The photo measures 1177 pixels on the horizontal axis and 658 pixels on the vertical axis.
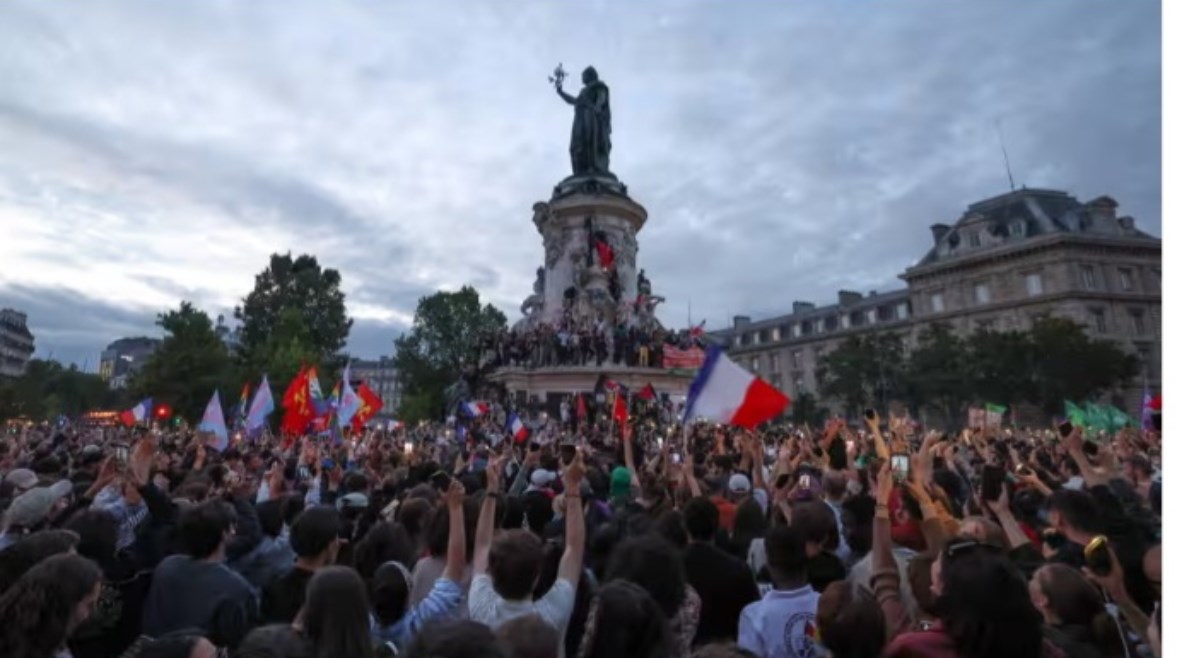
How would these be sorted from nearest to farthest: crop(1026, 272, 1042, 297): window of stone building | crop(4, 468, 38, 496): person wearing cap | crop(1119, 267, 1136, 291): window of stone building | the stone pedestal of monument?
crop(4, 468, 38, 496): person wearing cap
the stone pedestal of monument
crop(1119, 267, 1136, 291): window of stone building
crop(1026, 272, 1042, 297): window of stone building

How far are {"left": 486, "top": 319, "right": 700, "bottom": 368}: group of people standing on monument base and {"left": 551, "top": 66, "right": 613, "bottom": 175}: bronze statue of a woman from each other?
1129 centimetres

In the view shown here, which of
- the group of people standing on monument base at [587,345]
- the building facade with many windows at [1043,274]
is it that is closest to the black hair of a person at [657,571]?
the group of people standing on monument base at [587,345]

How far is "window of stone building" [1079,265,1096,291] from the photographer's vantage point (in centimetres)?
6114

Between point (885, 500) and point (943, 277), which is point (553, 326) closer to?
point (885, 500)

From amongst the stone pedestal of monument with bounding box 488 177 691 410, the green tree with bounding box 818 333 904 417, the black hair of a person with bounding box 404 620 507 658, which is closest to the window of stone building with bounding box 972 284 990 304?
the green tree with bounding box 818 333 904 417

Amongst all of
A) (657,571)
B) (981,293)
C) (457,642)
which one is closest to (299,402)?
(657,571)

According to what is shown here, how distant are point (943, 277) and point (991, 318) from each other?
670 cm

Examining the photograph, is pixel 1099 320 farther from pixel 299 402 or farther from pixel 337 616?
pixel 337 616

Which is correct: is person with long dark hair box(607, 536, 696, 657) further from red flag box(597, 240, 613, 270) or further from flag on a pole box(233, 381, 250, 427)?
red flag box(597, 240, 613, 270)

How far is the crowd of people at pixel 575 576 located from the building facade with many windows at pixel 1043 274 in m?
64.0

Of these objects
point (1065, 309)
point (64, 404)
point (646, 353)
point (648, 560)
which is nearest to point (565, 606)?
point (648, 560)

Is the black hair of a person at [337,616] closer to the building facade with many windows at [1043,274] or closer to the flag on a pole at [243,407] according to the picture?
the flag on a pole at [243,407]

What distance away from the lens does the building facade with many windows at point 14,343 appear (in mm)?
117500

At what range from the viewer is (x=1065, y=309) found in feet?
198
